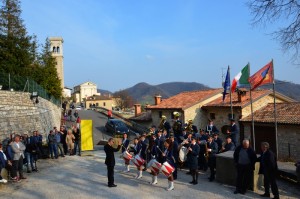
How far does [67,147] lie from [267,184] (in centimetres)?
1336

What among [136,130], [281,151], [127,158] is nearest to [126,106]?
[136,130]

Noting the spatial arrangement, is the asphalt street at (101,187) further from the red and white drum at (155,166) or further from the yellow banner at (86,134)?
the yellow banner at (86,134)

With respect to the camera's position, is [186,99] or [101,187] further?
[186,99]

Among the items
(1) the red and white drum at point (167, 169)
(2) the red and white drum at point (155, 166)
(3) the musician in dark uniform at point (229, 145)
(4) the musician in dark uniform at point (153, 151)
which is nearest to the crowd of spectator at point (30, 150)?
(4) the musician in dark uniform at point (153, 151)

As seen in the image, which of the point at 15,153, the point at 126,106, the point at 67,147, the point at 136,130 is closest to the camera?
the point at 15,153

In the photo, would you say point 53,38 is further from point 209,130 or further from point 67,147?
point 209,130

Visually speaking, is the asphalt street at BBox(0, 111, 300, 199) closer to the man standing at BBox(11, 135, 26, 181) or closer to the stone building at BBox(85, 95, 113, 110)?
the man standing at BBox(11, 135, 26, 181)

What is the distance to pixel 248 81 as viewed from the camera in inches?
637

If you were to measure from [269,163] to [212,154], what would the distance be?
2900 millimetres

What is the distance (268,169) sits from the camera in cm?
1004

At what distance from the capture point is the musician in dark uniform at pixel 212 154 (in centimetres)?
1249

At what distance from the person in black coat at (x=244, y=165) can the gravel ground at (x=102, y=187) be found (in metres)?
0.31

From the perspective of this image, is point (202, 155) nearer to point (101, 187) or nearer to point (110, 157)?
point (110, 157)

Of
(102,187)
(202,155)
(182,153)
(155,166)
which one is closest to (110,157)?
(102,187)
